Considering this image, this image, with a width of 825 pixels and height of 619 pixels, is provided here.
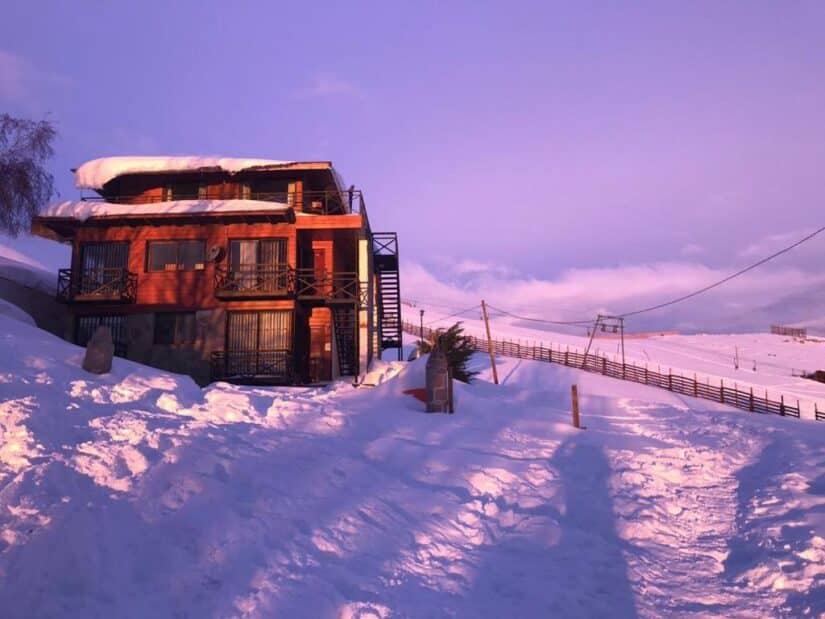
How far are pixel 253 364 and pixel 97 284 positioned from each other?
7252 millimetres

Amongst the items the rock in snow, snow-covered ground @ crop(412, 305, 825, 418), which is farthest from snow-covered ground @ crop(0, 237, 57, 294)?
snow-covered ground @ crop(412, 305, 825, 418)

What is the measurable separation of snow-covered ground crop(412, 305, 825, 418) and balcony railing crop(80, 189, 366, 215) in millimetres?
36860

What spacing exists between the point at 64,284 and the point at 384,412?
17.3m

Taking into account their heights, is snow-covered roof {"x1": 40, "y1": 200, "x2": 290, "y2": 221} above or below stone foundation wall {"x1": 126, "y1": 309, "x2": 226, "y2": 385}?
above

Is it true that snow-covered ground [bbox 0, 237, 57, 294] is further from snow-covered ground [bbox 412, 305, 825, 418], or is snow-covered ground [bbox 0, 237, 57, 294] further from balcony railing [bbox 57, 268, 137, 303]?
snow-covered ground [bbox 412, 305, 825, 418]

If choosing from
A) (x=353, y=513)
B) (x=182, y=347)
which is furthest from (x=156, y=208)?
(x=353, y=513)

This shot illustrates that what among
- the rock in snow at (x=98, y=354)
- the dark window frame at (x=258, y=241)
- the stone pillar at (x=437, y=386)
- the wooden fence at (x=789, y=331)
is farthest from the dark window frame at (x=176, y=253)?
the wooden fence at (x=789, y=331)

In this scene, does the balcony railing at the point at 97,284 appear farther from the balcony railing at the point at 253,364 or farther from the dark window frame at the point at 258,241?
the balcony railing at the point at 253,364

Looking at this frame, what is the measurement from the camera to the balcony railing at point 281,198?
29812mm

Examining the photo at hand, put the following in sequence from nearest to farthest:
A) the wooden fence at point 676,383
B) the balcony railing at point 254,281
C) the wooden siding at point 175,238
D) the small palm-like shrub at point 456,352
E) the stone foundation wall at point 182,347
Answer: the balcony railing at point 254,281 → the stone foundation wall at point 182,347 → the wooden siding at point 175,238 → the small palm-like shrub at point 456,352 → the wooden fence at point 676,383

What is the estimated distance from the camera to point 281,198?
30109 mm

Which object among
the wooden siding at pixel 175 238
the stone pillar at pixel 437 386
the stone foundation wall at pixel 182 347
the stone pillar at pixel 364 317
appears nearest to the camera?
the stone pillar at pixel 437 386

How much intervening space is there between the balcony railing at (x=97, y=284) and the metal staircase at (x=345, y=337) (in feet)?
26.6

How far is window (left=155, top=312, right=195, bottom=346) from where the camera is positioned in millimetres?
27266
